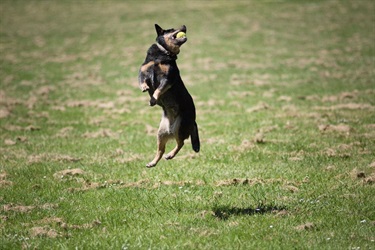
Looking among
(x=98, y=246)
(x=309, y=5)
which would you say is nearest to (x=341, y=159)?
(x=98, y=246)

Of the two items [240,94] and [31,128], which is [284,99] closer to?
[240,94]

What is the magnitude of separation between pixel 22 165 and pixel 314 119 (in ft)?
29.6

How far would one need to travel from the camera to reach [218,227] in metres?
7.53

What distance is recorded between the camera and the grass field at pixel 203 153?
7462mm

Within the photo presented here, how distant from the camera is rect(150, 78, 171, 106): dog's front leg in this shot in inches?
301

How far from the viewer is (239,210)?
827cm

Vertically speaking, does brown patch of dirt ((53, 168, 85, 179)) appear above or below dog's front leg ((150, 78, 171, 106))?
below

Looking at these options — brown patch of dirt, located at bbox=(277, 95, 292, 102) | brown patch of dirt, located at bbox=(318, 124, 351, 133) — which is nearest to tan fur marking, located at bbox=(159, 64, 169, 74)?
brown patch of dirt, located at bbox=(318, 124, 351, 133)

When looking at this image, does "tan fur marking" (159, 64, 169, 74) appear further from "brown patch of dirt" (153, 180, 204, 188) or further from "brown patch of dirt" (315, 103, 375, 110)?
"brown patch of dirt" (315, 103, 375, 110)

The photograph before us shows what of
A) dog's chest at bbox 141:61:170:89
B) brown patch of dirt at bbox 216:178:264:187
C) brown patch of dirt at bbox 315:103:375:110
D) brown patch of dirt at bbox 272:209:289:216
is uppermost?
dog's chest at bbox 141:61:170:89

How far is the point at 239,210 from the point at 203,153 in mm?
4181

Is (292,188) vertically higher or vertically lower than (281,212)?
lower

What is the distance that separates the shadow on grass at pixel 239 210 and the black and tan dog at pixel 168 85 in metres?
1.24

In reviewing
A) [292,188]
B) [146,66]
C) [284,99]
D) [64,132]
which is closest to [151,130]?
[64,132]
